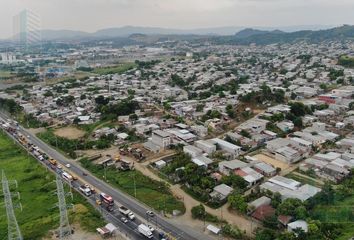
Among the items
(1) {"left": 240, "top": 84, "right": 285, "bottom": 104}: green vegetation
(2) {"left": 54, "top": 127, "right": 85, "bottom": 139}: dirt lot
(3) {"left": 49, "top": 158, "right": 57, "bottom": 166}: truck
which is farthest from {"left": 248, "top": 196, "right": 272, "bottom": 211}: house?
(1) {"left": 240, "top": 84, "right": 285, "bottom": 104}: green vegetation

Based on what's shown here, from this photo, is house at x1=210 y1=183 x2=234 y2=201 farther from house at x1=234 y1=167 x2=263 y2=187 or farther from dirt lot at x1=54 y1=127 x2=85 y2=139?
dirt lot at x1=54 y1=127 x2=85 y2=139

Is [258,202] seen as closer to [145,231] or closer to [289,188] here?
[289,188]

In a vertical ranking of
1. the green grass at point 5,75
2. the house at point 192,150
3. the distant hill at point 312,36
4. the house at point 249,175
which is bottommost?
the house at point 249,175

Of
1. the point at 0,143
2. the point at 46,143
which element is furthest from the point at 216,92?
the point at 0,143

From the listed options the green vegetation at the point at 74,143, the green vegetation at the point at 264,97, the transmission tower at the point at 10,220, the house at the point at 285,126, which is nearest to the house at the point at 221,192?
the transmission tower at the point at 10,220

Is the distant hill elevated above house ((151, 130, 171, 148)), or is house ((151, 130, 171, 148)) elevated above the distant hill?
the distant hill

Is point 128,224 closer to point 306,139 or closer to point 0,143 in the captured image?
point 306,139

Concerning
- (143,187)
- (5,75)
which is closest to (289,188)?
(143,187)

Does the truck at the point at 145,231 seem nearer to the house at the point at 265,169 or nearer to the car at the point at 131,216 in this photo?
the car at the point at 131,216
